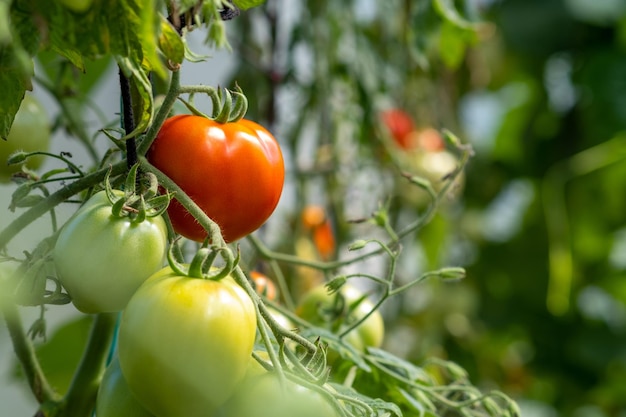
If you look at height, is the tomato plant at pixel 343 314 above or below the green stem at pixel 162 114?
below

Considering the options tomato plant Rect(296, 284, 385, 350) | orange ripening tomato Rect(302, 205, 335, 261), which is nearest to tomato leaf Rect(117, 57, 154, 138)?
tomato plant Rect(296, 284, 385, 350)

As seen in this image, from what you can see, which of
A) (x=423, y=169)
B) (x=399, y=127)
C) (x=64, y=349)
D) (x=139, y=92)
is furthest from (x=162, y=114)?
(x=399, y=127)

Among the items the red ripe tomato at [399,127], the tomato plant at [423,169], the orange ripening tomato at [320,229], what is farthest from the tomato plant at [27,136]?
the red ripe tomato at [399,127]

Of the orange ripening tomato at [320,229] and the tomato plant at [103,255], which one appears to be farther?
the orange ripening tomato at [320,229]

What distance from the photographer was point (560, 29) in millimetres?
1769

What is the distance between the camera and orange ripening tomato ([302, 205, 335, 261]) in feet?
3.78

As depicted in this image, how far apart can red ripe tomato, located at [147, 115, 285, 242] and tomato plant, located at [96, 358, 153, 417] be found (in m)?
0.07

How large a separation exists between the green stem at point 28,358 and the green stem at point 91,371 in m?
0.01

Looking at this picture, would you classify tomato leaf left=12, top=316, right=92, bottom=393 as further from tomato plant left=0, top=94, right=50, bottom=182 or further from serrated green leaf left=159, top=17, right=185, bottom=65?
serrated green leaf left=159, top=17, right=185, bottom=65

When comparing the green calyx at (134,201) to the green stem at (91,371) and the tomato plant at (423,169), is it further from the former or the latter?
the tomato plant at (423,169)

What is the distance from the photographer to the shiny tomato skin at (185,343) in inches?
12.0

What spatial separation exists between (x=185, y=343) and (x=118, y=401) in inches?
3.0

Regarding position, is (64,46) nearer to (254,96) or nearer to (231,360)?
(231,360)

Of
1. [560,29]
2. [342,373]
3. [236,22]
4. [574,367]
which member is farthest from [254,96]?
[574,367]
